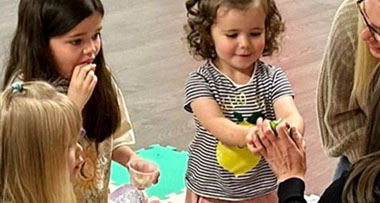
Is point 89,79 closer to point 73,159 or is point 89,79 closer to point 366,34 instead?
point 73,159

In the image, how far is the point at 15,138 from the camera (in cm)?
146

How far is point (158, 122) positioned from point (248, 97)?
118 centimetres

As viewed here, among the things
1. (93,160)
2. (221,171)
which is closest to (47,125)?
(93,160)

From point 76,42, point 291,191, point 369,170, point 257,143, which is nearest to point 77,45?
point 76,42

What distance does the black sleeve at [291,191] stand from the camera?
1564mm

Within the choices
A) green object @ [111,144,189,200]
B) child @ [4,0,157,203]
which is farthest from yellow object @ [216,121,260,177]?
green object @ [111,144,189,200]

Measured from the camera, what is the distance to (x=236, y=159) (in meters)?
1.97

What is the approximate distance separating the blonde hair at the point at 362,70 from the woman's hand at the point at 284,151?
27 cm

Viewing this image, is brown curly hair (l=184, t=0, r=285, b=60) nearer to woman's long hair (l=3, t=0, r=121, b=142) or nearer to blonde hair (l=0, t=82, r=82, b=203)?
woman's long hair (l=3, t=0, r=121, b=142)

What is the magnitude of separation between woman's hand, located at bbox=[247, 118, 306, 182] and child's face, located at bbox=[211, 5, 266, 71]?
31 centimetres

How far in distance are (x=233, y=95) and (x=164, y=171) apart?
0.89 meters

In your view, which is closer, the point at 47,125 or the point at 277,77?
the point at 47,125

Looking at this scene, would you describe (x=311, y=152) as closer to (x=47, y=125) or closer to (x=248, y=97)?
(x=248, y=97)

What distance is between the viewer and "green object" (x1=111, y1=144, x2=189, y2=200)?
2693mm
